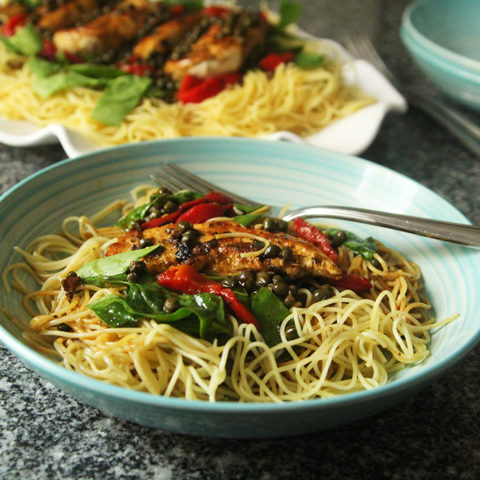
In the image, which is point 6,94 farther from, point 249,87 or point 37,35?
point 249,87

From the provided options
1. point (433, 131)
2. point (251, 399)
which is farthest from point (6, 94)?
point (251, 399)

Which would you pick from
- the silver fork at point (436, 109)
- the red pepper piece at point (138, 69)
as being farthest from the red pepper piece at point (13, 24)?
the silver fork at point (436, 109)

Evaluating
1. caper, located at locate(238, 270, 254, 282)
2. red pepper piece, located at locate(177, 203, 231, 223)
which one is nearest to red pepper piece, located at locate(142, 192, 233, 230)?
red pepper piece, located at locate(177, 203, 231, 223)

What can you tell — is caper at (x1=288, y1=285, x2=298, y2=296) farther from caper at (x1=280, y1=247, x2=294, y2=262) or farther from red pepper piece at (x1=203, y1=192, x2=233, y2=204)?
red pepper piece at (x1=203, y1=192, x2=233, y2=204)

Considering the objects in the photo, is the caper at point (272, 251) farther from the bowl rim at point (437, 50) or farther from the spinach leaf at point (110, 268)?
the bowl rim at point (437, 50)

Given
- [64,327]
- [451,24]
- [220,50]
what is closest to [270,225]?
[64,327]
